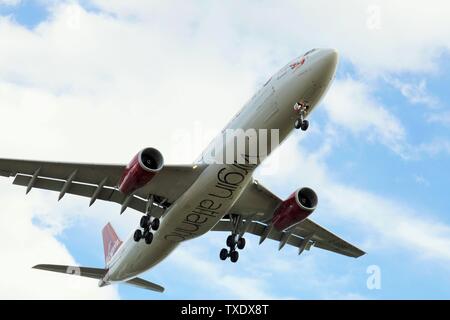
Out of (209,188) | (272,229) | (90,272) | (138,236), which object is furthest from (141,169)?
(90,272)

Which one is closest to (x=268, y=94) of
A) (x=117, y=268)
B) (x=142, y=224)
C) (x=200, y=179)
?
(x=200, y=179)

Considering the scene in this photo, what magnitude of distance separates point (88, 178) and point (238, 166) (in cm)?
690

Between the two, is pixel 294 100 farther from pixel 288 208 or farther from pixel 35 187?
pixel 35 187

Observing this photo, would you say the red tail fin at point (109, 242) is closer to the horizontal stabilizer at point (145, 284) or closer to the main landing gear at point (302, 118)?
the horizontal stabilizer at point (145, 284)

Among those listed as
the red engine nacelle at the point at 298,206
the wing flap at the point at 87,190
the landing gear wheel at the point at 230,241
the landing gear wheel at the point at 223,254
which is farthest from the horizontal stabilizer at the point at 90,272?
the red engine nacelle at the point at 298,206

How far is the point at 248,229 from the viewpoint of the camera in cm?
3288

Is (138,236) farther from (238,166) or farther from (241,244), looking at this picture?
(238,166)

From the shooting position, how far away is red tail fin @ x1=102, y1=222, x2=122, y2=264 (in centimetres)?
3569

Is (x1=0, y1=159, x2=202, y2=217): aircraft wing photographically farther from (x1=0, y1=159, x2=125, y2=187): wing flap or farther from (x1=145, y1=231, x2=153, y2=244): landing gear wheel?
(x1=145, y1=231, x2=153, y2=244): landing gear wheel

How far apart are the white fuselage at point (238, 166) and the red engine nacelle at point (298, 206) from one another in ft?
12.2

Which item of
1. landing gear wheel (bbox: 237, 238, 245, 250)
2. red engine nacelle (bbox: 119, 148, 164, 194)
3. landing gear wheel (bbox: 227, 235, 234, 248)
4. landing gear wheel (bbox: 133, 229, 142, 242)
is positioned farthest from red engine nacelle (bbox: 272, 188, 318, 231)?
red engine nacelle (bbox: 119, 148, 164, 194)

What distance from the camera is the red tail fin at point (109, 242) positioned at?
35688 mm

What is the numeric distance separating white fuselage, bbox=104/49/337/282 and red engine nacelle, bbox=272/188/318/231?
3723 millimetres

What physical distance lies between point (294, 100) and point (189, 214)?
6771 millimetres
